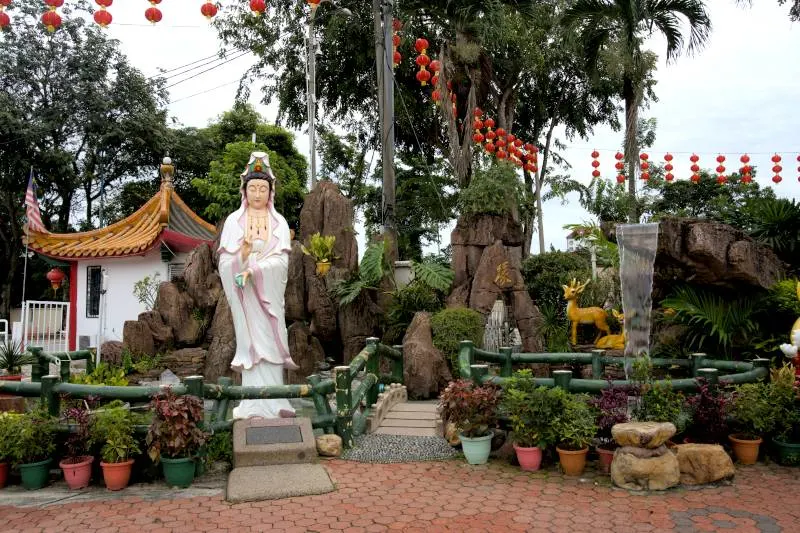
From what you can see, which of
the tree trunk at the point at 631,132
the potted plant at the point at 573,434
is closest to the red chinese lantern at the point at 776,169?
the tree trunk at the point at 631,132

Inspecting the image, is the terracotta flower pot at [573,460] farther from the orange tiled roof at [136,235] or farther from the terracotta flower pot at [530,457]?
the orange tiled roof at [136,235]

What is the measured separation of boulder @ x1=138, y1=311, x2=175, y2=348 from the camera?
13.1m

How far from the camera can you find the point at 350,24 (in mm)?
21422

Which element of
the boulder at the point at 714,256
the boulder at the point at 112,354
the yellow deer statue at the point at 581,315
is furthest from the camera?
the boulder at the point at 112,354

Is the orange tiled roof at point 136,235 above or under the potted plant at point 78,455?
above

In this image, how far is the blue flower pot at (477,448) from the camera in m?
6.71

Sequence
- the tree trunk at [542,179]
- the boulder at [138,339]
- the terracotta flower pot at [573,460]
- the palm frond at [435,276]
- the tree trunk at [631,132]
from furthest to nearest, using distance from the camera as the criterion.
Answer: the tree trunk at [542,179] < the tree trunk at [631,132] < the palm frond at [435,276] < the boulder at [138,339] < the terracotta flower pot at [573,460]

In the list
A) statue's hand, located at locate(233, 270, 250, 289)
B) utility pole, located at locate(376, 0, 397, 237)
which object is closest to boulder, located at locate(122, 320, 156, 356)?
utility pole, located at locate(376, 0, 397, 237)

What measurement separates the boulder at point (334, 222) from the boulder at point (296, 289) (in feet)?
2.29

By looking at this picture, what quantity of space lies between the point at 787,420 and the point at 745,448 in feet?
1.61

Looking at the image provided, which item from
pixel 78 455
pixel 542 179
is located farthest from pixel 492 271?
pixel 542 179

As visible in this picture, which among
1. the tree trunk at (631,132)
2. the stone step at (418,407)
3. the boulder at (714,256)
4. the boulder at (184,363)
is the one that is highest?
the tree trunk at (631,132)

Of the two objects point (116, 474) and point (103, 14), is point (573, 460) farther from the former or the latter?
point (103, 14)

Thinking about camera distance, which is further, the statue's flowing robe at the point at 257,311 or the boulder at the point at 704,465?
the statue's flowing robe at the point at 257,311
